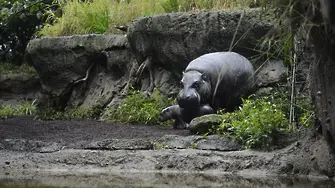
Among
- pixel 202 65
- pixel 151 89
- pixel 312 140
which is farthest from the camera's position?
pixel 151 89

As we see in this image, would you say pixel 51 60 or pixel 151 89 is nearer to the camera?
pixel 151 89

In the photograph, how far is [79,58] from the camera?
51.2 ft

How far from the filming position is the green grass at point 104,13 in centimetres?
1426

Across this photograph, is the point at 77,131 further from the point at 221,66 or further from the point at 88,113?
the point at 88,113

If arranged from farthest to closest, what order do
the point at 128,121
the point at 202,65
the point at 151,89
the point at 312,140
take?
the point at 151,89 < the point at 128,121 < the point at 202,65 < the point at 312,140

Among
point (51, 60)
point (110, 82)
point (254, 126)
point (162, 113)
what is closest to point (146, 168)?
point (254, 126)

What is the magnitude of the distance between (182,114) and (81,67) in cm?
485

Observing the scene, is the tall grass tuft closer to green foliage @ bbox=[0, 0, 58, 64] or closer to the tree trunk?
green foliage @ bbox=[0, 0, 58, 64]

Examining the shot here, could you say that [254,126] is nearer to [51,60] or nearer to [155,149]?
[155,149]

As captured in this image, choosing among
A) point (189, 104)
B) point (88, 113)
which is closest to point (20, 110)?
point (88, 113)

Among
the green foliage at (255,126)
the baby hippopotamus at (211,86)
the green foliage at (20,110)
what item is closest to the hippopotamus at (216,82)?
the baby hippopotamus at (211,86)

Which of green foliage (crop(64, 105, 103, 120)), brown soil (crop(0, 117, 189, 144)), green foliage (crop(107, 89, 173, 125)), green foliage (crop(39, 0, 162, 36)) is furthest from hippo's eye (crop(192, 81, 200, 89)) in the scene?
green foliage (crop(64, 105, 103, 120))

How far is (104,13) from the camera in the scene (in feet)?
50.8

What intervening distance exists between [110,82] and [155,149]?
6186 millimetres
